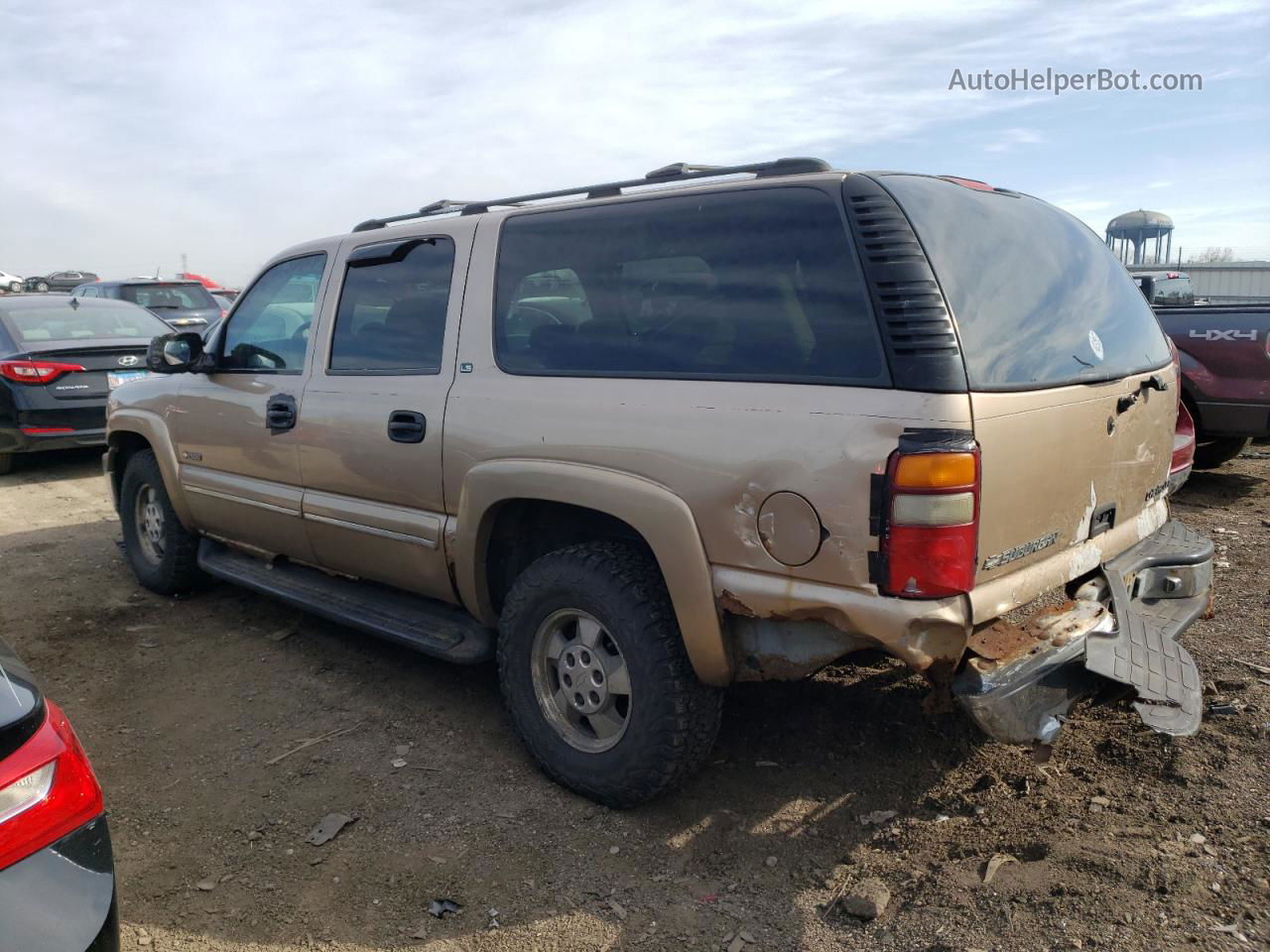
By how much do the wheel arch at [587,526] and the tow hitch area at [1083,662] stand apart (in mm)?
741

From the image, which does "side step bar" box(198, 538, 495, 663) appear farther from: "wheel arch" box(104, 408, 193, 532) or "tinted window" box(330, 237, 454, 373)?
"tinted window" box(330, 237, 454, 373)

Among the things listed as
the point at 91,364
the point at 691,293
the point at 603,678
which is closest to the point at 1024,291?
the point at 691,293

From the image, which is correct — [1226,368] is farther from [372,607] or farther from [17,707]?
[17,707]

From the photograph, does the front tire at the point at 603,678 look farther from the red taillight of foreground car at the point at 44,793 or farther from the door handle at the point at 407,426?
the red taillight of foreground car at the point at 44,793

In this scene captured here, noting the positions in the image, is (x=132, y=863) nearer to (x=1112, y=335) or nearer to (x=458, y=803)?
(x=458, y=803)

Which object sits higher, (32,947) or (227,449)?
(227,449)

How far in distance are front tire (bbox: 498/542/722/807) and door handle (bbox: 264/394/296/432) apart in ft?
A: 5.06

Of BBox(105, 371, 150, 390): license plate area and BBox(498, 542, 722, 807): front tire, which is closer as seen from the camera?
BBox(498, 542, 722, 807): front tire

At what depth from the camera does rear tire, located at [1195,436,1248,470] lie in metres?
7.44

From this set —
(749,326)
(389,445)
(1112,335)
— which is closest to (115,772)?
(389,445)

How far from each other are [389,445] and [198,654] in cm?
176

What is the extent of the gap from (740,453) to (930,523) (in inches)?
22.0

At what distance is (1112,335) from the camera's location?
3.32 meters

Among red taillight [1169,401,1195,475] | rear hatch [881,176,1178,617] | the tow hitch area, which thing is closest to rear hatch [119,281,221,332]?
red taillight [1169,401,1195,475]
